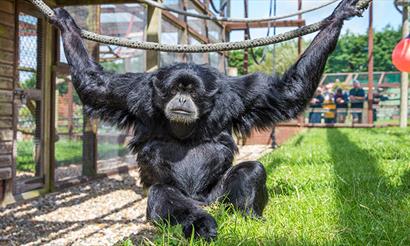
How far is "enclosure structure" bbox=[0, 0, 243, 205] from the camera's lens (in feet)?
27.2

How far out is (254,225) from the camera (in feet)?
11.4

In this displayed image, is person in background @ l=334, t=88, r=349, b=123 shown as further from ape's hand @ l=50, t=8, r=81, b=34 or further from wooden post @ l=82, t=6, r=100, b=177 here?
ape's hand @ l=50, t=8, r=81, b=34

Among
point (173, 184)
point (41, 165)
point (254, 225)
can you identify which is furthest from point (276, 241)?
point (41, 165)

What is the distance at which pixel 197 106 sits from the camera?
14.9 ft

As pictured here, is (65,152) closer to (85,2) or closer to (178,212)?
(85,2)

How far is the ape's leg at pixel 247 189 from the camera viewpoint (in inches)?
159

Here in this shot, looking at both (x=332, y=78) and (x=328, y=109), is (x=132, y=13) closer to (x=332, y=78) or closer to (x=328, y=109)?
(x=328, y=109)

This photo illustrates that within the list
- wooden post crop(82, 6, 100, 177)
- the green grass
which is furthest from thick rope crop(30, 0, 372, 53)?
wooden post crop(82, 6, 100, 177)

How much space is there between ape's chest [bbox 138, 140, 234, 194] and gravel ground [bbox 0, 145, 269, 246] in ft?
1.89

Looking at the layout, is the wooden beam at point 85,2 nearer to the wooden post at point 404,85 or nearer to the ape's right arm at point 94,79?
the ape's right arm at point 94,79

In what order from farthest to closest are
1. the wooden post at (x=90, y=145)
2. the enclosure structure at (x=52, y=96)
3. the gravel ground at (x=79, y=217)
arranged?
the wooden post at (x=90, y=145)
the enclosure structure at (x=52, y=96)
the gravel ground at (x=79, y=217)

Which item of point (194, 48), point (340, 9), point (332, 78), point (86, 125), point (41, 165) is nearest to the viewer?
point (194, 48)

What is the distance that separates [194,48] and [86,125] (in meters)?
7.28

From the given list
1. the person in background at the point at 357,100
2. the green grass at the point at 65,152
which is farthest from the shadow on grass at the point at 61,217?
the person in background at the point at 357,100
